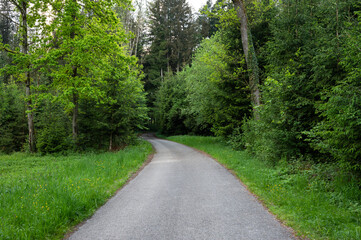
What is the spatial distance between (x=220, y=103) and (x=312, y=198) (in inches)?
453

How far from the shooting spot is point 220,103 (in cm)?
1603

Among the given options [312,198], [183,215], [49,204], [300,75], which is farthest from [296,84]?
[49,204]

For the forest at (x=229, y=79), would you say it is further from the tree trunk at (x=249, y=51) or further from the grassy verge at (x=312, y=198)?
the grassy verge at (x=312, y=198)

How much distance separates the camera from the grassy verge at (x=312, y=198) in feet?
12.3

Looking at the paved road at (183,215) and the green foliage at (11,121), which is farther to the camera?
the green foliage at (11,121)

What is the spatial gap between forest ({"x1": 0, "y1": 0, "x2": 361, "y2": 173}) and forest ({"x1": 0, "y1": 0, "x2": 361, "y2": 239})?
7 cm

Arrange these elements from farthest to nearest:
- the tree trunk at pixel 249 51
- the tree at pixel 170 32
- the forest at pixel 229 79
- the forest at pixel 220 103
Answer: the tree at pixel 170 32 < the tree trunk at pixel 249 51 < the forest at pixel 229 79 < the forest at pixel 220 103

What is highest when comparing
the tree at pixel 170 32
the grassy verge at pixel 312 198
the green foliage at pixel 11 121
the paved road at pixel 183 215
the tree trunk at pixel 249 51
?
the tree at pixel 170 32

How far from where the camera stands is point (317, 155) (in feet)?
25.8

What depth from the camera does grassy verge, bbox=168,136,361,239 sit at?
375 cm

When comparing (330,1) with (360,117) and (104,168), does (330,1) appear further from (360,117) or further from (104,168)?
(104,168)

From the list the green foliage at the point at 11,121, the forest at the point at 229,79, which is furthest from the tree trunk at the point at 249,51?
the green foliage at the point at 11,121

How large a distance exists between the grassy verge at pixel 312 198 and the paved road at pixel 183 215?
0.38 metres

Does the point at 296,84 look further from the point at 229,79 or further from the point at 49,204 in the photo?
the point at 49,204
